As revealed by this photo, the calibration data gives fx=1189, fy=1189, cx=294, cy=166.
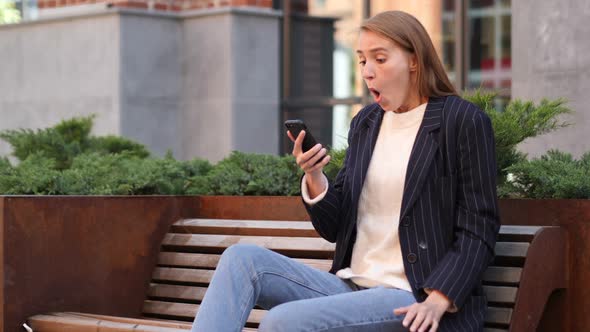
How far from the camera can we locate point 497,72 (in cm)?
981

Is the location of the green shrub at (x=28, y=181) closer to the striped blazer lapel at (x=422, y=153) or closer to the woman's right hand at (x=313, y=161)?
the woman's right hand at (x=313, y=161)

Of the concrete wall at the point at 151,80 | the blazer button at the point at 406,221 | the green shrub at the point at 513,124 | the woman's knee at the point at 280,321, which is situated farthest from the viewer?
the concrete wall at the point at 151,80

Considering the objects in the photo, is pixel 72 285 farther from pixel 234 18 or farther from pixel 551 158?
pixel 234 18

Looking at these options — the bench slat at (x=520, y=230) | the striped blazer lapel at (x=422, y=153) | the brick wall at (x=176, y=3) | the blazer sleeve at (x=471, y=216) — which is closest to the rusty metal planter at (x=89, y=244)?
the bench slat at (x=520, y=230)

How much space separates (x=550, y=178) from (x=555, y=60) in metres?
3.57

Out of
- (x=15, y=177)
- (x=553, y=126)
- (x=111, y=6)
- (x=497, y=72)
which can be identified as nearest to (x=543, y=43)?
(x=497, y=72)

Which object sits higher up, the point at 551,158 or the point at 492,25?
the point at 492,25

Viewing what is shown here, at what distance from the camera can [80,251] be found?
5121 mm

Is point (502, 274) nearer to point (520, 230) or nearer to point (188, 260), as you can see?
point (520, 230)

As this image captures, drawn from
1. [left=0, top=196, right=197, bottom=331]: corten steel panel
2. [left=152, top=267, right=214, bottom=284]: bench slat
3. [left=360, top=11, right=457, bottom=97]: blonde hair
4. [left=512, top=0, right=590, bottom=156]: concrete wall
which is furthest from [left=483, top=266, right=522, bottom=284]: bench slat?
[left=512, top=0, right=590, bottom=156]: concrete wall

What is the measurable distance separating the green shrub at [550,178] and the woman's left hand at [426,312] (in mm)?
874

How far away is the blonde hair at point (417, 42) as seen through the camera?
386 centimetres

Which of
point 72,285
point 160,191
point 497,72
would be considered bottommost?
point 72,285

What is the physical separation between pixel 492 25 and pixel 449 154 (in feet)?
20.5
